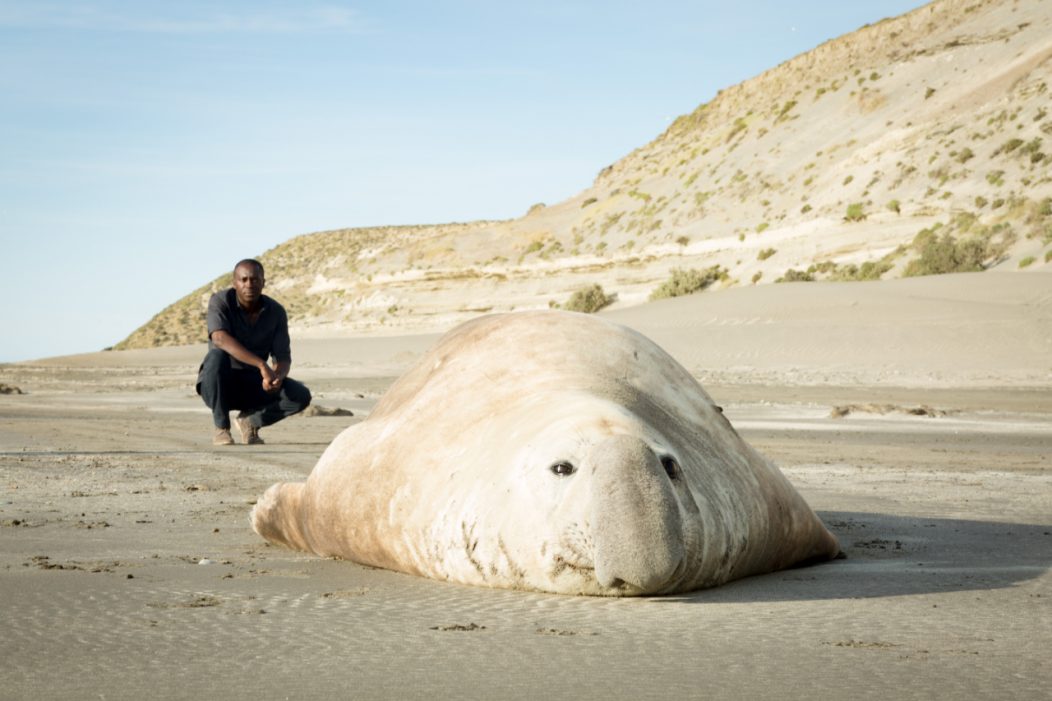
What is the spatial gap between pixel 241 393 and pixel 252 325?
2.26 ft

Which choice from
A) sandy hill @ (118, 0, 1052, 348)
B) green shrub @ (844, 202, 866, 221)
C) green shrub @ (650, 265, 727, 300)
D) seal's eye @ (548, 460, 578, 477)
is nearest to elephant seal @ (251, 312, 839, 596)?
seal's eye @ (548, 460, 578, 477)

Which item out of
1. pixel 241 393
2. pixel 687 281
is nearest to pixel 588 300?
pixel 687 281

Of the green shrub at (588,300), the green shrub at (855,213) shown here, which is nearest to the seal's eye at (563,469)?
the green shrub at (588,300)

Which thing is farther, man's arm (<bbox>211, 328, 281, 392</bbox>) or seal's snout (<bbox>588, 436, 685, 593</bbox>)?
man's arm (<bbox>211, 328, 281, 392</bbox>)

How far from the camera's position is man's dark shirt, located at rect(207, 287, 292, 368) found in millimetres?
11453

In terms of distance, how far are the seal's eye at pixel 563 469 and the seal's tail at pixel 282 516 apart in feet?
5.98

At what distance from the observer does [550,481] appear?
14.2ft

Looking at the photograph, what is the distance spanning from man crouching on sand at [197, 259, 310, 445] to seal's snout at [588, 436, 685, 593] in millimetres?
7433

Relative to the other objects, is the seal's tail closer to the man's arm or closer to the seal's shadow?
the seal's shadow

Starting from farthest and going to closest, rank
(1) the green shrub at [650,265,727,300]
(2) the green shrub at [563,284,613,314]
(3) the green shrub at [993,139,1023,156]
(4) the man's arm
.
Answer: (2) the green shrub at [563,284,613,314], (1) the green shrub at [650,265,727,300], (3) the green shrub at [993,139,1023,156], (4) the man's arm

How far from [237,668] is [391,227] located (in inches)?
4182

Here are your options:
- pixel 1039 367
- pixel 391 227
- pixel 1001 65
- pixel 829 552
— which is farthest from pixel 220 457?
pixel 391 227

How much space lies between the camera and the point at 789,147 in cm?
6031

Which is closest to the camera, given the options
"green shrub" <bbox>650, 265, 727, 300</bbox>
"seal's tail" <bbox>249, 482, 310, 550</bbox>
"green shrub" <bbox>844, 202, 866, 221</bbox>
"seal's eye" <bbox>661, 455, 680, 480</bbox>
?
"seal's eye" <bbox>661, 455, 680, 480</bbox>
